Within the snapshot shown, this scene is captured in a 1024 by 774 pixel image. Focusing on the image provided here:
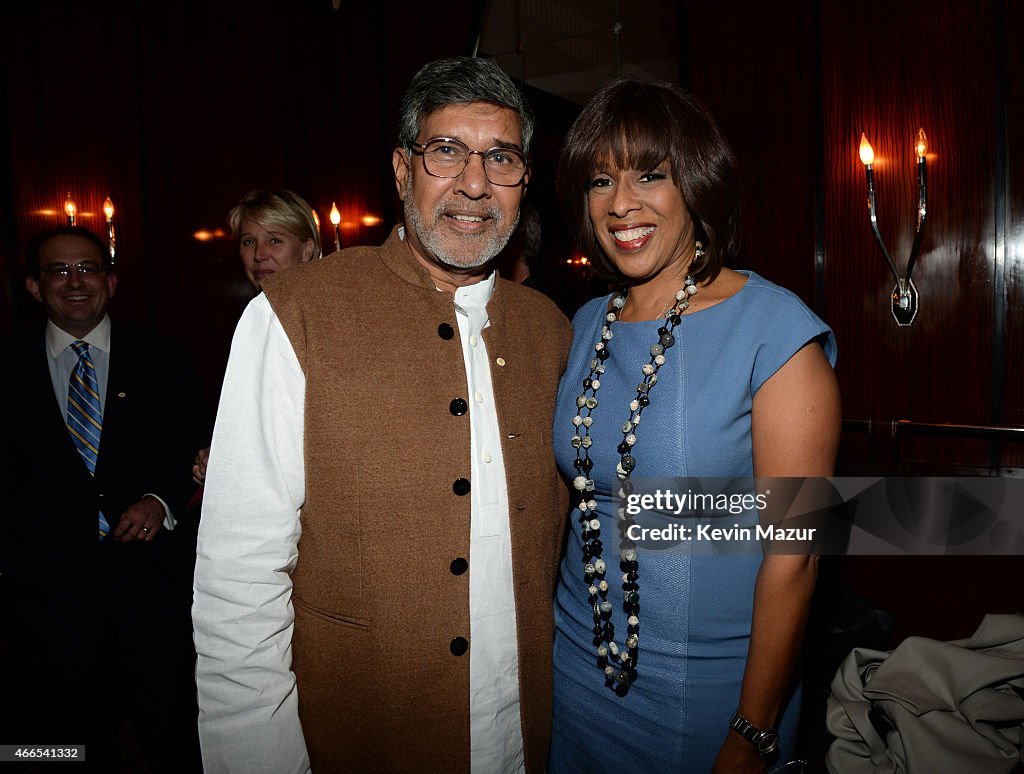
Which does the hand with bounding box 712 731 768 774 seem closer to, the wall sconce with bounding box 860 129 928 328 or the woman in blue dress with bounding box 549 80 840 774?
the woman in blue dress with bounding box 549 80 840 774

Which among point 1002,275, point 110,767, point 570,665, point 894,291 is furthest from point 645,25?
point 110,767

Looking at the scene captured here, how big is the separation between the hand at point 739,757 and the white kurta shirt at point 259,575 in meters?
0.49

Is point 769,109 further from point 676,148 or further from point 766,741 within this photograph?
point 766,741

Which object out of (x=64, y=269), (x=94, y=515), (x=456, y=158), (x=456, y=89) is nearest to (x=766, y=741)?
(x=456, y=158)

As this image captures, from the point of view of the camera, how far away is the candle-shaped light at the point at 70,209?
178 inches

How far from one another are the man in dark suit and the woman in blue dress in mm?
1820

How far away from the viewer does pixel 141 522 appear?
263 centimetres

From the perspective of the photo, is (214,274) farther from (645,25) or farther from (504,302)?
(504,302)

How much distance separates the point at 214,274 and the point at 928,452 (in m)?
5.24

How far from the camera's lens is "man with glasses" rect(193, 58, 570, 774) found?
130 cm

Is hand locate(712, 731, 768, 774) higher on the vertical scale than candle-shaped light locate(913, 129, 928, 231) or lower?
lower

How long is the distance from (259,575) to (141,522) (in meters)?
1.65

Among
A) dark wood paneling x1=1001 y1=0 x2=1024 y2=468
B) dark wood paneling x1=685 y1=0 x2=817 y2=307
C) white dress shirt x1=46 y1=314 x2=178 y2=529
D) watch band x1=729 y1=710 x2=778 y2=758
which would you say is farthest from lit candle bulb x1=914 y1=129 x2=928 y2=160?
white dress shirt x1=46 y1=314 x2=178 y2=529

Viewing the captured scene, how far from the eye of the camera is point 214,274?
5535mm
